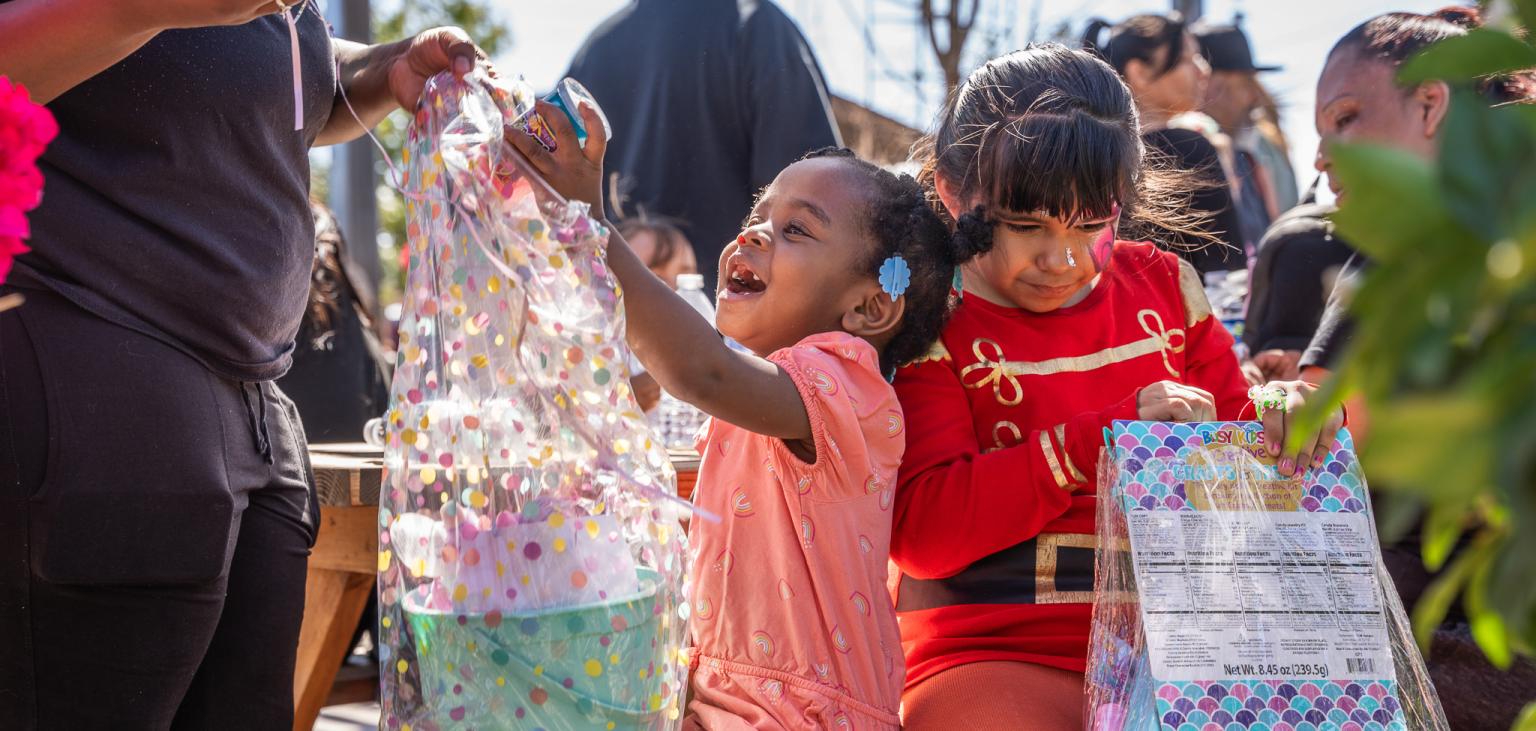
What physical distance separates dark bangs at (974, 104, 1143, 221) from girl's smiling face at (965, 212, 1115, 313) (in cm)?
2

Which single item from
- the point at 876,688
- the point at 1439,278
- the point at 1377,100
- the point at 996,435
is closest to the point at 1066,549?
the point at 996,435

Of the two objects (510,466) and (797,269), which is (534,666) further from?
(797,269)

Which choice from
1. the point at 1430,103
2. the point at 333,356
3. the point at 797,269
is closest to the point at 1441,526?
the point at 797,269

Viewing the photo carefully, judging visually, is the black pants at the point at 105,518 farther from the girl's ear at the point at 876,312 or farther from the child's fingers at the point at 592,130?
the girl's ear at the point at 876,312

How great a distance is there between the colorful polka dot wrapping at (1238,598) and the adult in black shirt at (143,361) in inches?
38.6

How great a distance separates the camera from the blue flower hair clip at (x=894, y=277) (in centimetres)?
182

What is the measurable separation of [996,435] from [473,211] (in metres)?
0.86

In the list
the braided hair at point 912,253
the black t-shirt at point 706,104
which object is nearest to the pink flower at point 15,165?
the braided hair at point 912,253

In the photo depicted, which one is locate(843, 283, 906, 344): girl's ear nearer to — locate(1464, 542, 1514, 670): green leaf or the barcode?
the barcode

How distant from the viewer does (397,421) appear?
1399 millimetres

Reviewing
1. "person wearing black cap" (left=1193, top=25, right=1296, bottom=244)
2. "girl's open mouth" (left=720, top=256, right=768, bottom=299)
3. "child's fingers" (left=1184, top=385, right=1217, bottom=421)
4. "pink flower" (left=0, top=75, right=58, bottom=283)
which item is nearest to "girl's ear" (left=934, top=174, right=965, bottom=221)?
"girl's open mouth" (left=720, top=256, right=768, bottom=299)

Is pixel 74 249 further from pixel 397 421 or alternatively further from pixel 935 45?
pixel 935 45

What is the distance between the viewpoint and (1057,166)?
1.83m

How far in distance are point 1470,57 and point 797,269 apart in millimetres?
1307
